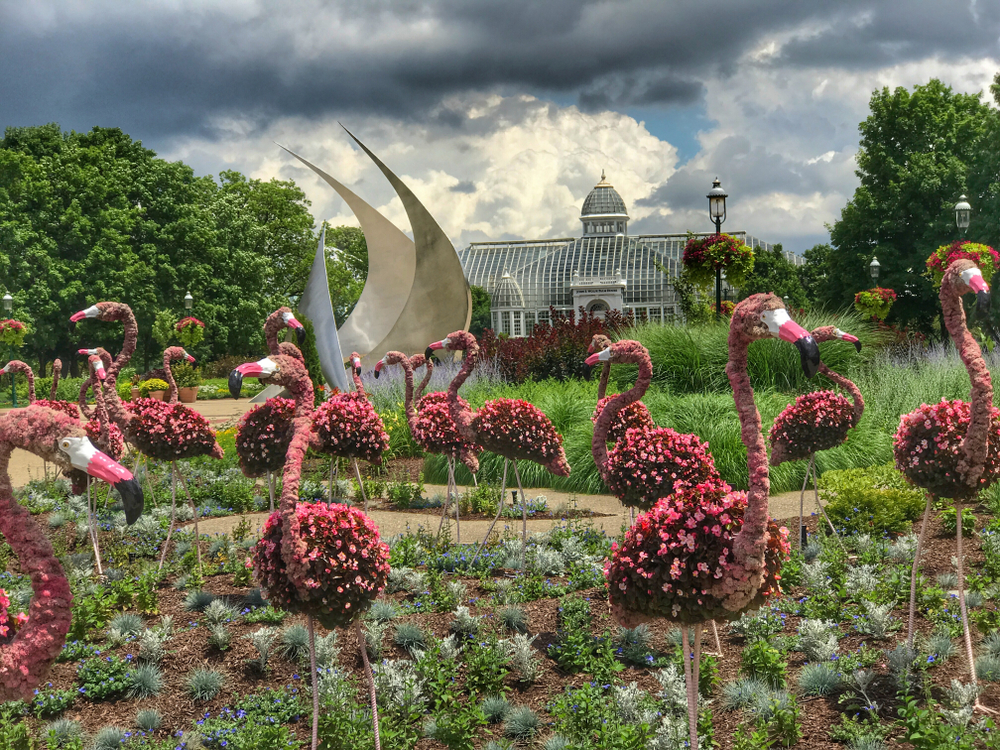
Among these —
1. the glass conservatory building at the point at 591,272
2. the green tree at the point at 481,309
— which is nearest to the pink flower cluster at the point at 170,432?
the glass conservatory building at the point at 591,272

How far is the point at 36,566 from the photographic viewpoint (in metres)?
3.08

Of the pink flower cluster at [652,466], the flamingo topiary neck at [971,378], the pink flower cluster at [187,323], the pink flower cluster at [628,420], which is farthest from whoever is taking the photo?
the pink flower cluster at [187,323]

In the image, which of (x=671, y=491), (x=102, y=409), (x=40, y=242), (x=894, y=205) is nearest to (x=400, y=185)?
(x=102, y=409)

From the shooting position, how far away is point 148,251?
1241 inches

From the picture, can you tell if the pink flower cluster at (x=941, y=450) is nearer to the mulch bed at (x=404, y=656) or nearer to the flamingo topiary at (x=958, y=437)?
the flamingo topiary at (x=958, y=437)

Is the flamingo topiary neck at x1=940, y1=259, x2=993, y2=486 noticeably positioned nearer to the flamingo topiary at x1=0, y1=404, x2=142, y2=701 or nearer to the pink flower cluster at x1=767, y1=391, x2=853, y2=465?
the pink flower cluster at x1=767, y1=391, x2=853, y2=465

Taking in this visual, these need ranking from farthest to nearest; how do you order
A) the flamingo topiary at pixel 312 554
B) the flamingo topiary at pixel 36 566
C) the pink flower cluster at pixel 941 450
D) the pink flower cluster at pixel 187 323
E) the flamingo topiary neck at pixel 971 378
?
the pink flower cluster at pixel 187 323 → the pink flower cluster at pixel 941 450 → the flamingo topiary neck at pixel 971 378 → the flamingo topiary at pixel 312 554 → the flamingo topiary at pixel 36 566

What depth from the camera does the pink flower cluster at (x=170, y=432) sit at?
21.6ft

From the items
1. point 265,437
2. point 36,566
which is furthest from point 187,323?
point 36,566

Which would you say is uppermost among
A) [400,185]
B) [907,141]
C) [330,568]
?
[907,141]

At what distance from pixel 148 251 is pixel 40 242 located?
3725 mm

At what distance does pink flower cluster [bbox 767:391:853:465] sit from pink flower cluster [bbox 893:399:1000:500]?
151 cm

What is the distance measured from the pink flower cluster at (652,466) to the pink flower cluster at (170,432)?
3.62 meters

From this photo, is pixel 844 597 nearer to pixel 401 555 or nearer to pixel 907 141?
pixel 401 555
